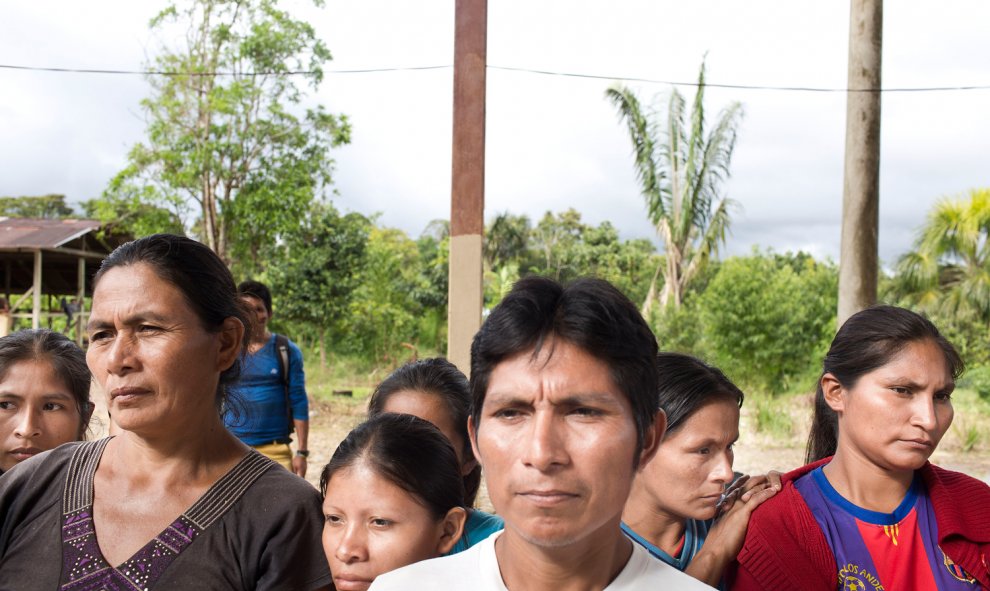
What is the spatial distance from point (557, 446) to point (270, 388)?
3722 millimetres

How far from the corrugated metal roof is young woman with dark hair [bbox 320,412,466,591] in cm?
1522

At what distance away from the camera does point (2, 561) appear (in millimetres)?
1676

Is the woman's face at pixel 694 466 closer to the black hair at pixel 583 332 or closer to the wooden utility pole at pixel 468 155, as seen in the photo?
the black hair at pixel 583 332

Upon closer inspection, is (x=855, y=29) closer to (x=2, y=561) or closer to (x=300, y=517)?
(x=300, y=517)

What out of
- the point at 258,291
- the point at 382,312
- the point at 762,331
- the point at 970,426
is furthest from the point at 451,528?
the point at 382,312

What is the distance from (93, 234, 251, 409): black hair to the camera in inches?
68.4

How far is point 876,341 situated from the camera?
204 centimetres

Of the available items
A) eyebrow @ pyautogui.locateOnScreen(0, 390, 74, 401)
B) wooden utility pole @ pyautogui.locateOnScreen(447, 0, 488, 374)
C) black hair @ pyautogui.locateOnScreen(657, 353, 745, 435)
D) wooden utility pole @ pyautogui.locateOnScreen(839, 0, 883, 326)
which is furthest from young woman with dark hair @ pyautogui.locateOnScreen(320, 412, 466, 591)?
wooden utility pole @ pyautogui.locateOnScreen(839, 0, 883, 326)

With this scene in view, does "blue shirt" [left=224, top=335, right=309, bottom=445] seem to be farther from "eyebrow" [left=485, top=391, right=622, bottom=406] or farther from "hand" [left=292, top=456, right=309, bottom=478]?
"eyebrow" [left=485, top=391, right=622, bottom=406]

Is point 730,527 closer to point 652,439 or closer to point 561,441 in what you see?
point 652,439

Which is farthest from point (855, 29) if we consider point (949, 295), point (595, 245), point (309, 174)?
point (595, 245)

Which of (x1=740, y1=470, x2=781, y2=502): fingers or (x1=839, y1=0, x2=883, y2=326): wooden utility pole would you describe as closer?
(x1=740, y1=470, x2=781, y2=502): fingers

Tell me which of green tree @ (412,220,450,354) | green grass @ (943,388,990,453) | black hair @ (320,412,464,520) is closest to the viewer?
black hair @ (320,412,464,520)

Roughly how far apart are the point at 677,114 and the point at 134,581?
1434cm
